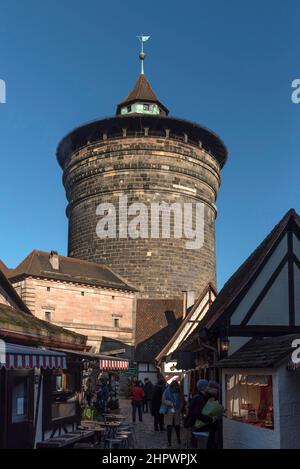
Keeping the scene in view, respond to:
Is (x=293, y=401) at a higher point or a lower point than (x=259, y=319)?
lower

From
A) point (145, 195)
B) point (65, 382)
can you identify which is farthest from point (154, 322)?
point (65, 382)

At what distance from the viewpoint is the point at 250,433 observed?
10305 millimetres

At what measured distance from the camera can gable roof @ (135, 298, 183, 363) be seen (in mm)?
34500

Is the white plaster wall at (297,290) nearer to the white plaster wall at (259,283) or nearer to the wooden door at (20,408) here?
the white plaster wall at (259,283)

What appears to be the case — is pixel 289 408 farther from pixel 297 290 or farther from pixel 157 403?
pixel 157 403

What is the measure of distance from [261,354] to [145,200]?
31.3 meters

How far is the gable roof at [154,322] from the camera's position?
113ft

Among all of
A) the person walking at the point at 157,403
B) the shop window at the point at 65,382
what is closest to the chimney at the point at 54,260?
the person walking at the point at 157,403

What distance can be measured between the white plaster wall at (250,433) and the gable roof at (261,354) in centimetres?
17

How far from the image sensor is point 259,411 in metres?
10.8

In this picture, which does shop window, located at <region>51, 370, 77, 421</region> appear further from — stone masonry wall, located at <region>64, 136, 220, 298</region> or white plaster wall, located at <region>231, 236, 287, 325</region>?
stone masonry wall, located at <region>64, 136, 220, 298</region>

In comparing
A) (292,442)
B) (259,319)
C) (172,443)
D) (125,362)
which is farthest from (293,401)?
(125,362)

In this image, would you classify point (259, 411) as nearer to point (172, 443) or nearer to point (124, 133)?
point (172, 443)

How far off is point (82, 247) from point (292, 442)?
3435 centimetres
